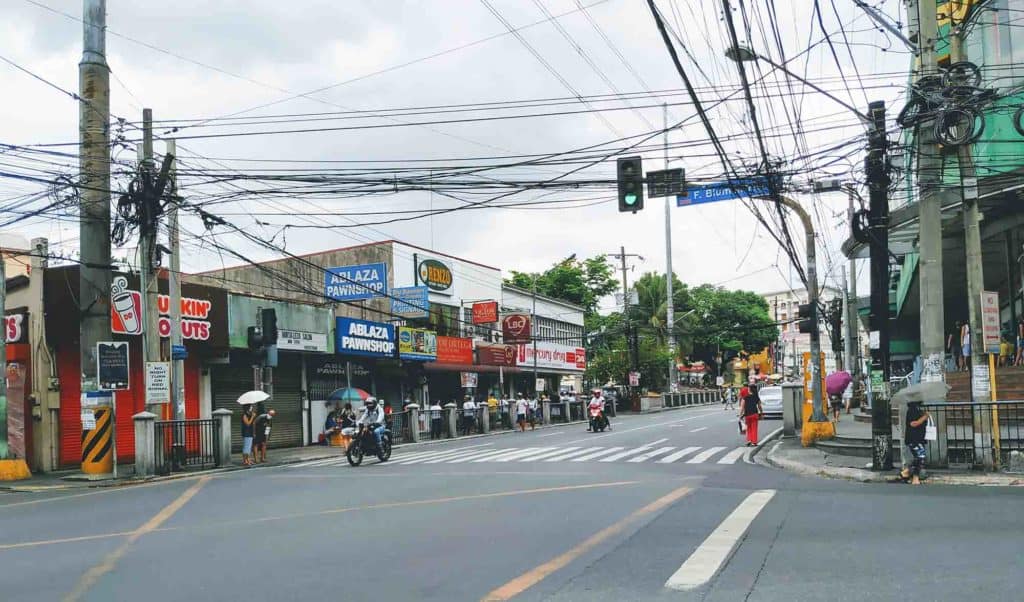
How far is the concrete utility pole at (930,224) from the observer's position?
15125mm

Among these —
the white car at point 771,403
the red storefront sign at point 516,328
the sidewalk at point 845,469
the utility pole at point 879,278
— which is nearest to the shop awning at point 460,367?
the red storefront sign at point 516,328

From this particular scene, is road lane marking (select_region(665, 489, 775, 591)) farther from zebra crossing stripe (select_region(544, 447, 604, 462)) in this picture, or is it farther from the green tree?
the green tree

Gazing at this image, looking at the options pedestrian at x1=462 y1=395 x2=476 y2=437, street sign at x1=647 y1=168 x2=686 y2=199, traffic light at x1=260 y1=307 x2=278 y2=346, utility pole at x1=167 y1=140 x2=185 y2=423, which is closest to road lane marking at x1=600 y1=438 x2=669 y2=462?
street sign at x1=647 y1=168 x2=686 y2=199

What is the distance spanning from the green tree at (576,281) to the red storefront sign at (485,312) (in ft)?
85.3

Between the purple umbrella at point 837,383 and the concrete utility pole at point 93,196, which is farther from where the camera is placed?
the purple umbrella at point 837,383

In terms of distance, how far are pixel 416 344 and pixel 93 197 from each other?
18924mm

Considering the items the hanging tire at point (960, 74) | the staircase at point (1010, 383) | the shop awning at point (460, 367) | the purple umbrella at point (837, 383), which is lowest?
the purple umbrella at point (837, 383)

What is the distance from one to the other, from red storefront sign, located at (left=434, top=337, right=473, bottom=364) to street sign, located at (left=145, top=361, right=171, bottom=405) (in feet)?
66.3

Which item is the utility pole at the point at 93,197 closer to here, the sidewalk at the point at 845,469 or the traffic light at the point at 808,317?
the sidewalk at the point at 845,469

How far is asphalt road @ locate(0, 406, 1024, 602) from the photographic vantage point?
7.01m

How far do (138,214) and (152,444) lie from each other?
5.24m

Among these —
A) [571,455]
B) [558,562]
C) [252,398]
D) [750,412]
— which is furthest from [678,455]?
[558,562]

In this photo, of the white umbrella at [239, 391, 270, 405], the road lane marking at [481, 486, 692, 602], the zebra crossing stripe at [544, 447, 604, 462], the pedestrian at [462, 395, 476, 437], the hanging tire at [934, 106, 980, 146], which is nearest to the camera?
the road lane marking at [481, 486, 692, 602]

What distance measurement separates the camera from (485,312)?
42.3 metres
